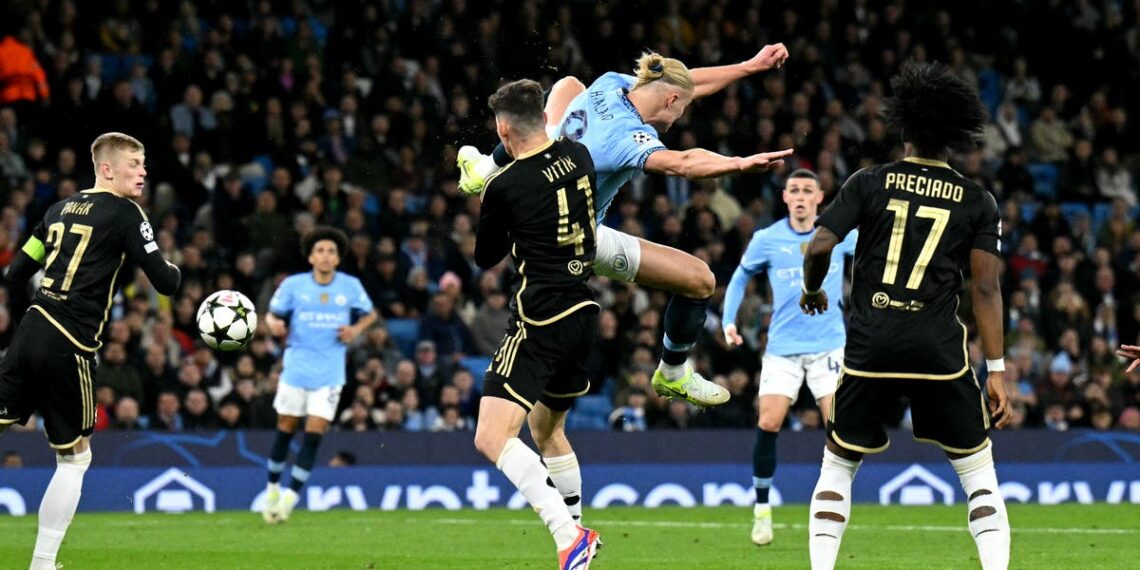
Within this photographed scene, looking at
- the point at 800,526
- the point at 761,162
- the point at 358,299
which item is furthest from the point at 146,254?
the point at 800,526

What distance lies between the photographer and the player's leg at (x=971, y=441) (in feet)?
Result: 24.4

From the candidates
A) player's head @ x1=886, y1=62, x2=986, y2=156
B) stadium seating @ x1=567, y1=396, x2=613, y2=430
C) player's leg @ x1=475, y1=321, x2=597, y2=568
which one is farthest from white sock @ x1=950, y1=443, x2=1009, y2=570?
stadium seating @ x1=567, y1=396, x2=613, y2=430

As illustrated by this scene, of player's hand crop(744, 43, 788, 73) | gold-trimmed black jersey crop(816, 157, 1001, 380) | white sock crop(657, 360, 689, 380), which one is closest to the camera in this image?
gold-trimmed black jersey crop(816, 157, 1001, 380)

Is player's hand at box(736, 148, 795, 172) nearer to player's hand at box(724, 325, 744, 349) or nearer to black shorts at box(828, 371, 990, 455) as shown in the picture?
black shorts at box(828, 371, 990, 455)

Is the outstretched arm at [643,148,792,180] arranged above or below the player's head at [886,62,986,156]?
below

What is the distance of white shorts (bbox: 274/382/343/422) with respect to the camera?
14.6 metres

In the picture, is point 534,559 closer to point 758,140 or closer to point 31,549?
point 31,549

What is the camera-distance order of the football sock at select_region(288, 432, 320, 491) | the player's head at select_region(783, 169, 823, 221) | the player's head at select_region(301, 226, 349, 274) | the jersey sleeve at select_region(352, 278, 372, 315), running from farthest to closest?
the jersey sleeve at select_region(352, 278, 372, 315) < the player's head at select_region(301, 226, 349, 274) < the football sock at select_region(288, 432, 320, 491) < the player's head at select_region(783, 169, 823, 221)

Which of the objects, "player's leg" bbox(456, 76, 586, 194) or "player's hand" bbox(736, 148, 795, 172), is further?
"player's leg" bbox(456, 76, 586, 194)

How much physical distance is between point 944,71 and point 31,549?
6.96m

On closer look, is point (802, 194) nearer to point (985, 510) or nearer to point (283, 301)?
point (283, 301)

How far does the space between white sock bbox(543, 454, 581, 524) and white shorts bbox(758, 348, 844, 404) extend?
3638 millimetres

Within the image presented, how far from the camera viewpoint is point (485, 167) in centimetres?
903

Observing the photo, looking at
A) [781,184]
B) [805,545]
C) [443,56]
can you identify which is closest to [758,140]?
[781,184]
